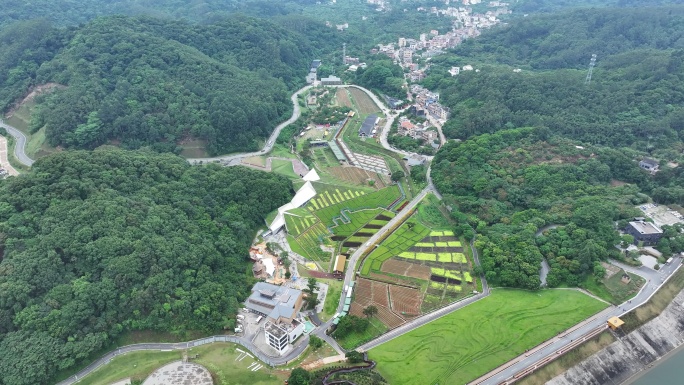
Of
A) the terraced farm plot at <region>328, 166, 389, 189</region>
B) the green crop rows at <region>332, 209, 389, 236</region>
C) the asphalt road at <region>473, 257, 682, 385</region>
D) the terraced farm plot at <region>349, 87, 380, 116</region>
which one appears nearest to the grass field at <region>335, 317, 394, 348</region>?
the asphalt road at <region>473, 257, 682, 385</region>

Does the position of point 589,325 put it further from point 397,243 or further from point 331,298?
point 331,298

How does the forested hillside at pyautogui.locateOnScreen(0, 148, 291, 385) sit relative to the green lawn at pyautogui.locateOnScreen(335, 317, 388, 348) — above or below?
above

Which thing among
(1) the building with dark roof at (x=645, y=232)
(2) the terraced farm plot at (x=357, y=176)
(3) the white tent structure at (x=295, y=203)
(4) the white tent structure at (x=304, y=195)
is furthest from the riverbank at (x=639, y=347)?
(4) the white tent structure at (x=304, y=195)

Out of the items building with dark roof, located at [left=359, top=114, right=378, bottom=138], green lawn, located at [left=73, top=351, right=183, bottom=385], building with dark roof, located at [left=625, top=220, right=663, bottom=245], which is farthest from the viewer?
building with dark roof, located at [left=359, top=114, right=378, bottom=138]

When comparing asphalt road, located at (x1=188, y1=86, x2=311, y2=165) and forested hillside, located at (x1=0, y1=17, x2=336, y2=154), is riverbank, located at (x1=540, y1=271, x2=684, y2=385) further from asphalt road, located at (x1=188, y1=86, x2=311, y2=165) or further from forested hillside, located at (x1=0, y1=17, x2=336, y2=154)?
forested hillside, located at (x1=0, y1=17, x2=336, y2=154)

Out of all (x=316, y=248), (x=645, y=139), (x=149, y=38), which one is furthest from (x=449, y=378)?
(x=149, y=38)

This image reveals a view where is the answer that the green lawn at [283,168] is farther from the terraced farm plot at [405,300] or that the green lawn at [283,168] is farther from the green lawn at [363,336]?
the green lawn at [363,336]

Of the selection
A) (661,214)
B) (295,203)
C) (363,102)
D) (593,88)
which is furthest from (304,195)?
(593,88)

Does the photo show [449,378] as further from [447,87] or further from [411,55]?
[411,55]
